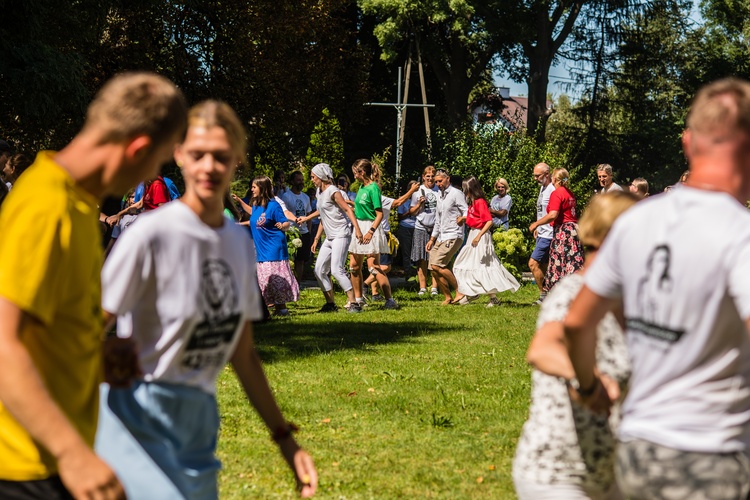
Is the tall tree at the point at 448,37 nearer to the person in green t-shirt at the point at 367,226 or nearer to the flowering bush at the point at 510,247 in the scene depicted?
the flowering bush at the point at 510,247

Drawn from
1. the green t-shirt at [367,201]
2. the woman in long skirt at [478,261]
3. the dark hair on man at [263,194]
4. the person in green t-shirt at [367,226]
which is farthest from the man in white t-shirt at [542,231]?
the dark hair on man at [263,194]

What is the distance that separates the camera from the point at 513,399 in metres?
9.31

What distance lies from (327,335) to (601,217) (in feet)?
32.6

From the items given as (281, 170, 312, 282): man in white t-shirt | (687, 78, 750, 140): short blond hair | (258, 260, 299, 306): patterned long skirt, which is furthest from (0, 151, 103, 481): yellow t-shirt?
(281, 170, 312, 282): man in white t-shirt

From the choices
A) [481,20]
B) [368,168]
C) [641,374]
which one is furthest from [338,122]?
[641,374]

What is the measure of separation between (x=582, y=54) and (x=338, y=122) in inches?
555

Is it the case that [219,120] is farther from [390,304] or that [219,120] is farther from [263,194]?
[390,304]

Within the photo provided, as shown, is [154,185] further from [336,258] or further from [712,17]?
[712,17]

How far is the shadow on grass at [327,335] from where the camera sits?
39.5ft

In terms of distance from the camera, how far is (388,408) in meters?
8.86

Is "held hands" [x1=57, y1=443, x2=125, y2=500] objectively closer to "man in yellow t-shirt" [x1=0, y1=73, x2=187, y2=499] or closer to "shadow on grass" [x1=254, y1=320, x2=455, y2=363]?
"man in yellow t-shirt" [x1=0, y1=73, x2=187, y2=499]

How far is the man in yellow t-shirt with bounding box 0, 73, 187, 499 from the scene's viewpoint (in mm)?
2572

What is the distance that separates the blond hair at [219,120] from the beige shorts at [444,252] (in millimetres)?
14386

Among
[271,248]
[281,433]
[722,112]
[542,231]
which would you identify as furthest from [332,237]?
[722,112]
